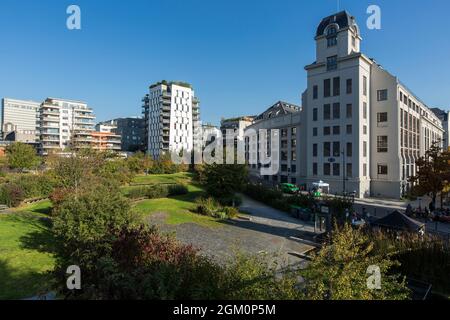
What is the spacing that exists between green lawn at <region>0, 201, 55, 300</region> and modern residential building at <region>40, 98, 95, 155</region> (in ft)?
230

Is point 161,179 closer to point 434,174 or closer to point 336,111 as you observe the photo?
point 336,111

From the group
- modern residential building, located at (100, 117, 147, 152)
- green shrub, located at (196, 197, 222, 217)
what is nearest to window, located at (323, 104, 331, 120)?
green shrub, located at (196, 197, 222, 217)

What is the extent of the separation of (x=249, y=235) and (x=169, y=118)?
249 ft

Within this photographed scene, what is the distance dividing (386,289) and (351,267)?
32.3 inches

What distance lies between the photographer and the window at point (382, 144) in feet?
126

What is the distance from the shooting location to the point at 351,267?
5.83 m

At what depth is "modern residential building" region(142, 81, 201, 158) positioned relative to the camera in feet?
282

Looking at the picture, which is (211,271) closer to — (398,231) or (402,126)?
(398,231)

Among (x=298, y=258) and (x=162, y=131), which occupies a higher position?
(x=162, y=131)

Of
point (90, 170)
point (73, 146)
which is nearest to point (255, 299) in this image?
point (90, 170)

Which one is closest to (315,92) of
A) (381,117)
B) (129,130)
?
(381,117)

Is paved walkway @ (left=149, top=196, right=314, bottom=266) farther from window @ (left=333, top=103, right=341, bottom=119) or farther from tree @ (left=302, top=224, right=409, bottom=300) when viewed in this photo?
window @ (left=333, top=103, right=341, bottom=119)

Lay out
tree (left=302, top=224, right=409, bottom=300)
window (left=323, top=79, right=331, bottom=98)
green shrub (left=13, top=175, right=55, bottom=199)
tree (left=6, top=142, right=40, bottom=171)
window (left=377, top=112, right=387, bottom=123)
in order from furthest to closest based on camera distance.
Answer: tree (left=6, top=142, right=40, bottom=171) → window (left=323, top=79, right=331, bottom=98) → window (left=377, top=112, right=387, bottom=123) → green shrub (left=13, top=175, right=55, bottom=199) → tree (left=302, top=224, right=409, bottom=300)
